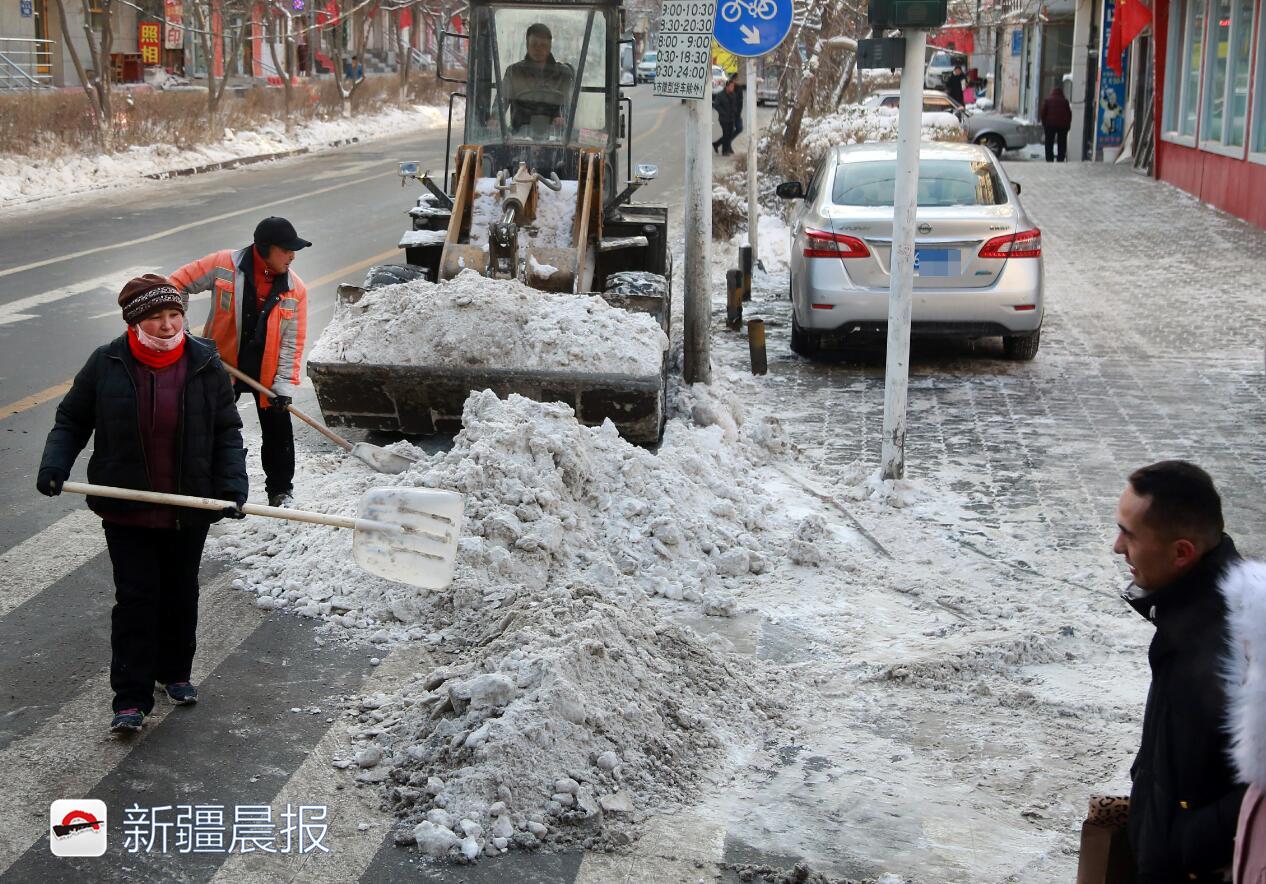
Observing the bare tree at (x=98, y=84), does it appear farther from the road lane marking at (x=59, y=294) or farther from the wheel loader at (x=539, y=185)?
the wheel loader at (x=539, y=185)

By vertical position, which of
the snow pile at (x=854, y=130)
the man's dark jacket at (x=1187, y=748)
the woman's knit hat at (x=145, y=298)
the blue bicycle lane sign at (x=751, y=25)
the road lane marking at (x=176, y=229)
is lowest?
the road lane marking at (x=176, y=229)

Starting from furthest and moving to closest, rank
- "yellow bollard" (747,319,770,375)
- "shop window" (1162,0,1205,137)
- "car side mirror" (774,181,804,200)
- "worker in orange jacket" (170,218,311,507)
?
"shop window" (1162,0,1205,137)
"car side mirror" (774,181,804,200)
"yellow bollard" (747,319,770,375)
"worker in orange jacket" (170,218,311,507)

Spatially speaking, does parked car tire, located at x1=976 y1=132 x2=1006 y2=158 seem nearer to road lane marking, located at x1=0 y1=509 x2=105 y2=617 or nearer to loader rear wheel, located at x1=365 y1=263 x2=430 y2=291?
loader rear wheel, located at x1=365 y1=263 x2=430 y2=291

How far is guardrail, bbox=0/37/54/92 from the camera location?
131 ft

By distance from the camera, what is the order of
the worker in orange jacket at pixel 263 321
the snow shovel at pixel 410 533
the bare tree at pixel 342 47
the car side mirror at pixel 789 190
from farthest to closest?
the bare tree at pixel 342 47 < the car side mirror at pixel 789 190 < the worker in orange jacket at pixel 263 321 < the snow shovel at pixel 410 533

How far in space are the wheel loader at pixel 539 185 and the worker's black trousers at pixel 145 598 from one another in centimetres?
365

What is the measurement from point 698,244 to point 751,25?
354 cm

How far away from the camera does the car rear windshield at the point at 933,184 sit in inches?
473

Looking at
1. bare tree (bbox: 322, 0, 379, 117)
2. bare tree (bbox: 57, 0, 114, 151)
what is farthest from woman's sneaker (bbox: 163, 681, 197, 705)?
bare tree (bbox: 322, 0, 379, 117)

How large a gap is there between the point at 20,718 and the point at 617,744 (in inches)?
85.7

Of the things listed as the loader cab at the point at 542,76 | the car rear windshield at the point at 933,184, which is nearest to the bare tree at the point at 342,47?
the loader cab at the point at 542,76

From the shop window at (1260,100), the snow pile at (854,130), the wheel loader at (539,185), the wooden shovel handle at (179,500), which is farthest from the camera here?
the snow pile at (854,130)

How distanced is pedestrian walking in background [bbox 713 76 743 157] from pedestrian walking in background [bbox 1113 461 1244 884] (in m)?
32.6

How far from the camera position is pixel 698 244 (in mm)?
10289
